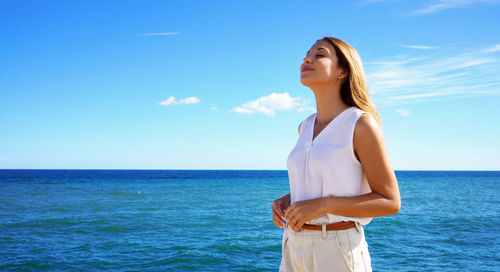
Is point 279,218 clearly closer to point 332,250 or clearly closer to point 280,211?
point 280,211

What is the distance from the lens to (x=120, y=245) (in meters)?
12.3

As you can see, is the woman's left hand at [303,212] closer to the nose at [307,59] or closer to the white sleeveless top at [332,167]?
the white sleeveless top at [332,167]

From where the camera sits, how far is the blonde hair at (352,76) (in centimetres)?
165

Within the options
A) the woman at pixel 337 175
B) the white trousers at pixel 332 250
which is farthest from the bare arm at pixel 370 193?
the white trousers at pixel 332 250

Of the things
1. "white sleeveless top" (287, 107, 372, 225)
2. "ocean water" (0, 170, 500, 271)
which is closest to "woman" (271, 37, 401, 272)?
"white sleeveless top" (287, 107, 372, 225)

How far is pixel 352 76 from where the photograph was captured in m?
1.65

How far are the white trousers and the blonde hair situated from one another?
0.56 m

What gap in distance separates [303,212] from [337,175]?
0.21m

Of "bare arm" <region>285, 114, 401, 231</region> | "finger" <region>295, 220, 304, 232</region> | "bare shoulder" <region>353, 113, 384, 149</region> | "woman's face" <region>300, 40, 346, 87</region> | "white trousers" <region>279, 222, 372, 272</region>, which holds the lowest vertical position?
"white trousers" <region>279, 222, 372, 272</region>

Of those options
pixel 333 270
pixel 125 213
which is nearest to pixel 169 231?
pixel 125 213

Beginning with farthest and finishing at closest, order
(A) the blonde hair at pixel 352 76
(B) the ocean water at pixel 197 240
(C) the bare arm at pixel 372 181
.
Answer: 1. (B) the ocean water at pixel 197 240
2. (A) the blonde hair at pixel 352 76
3. (C) the bare arm at pixel 372 181

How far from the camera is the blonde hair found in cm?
165

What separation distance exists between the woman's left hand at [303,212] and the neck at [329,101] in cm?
44

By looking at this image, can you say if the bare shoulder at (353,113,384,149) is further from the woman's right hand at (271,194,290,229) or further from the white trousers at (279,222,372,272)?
the woman's right hand at (271,194,290,229)
